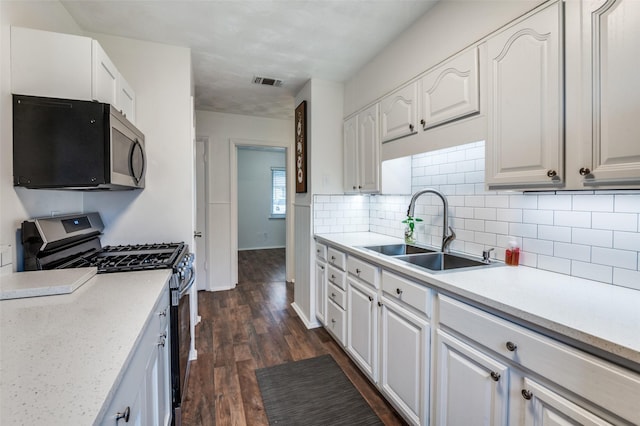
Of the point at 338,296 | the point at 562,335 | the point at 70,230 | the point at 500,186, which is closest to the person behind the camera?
the point at 562,335

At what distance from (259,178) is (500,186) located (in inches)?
244

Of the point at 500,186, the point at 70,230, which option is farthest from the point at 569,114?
the point at 70,230

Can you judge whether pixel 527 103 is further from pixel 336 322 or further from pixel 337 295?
pixel 336 322

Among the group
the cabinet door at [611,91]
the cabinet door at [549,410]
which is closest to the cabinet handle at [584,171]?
the cabinet door at [611,91]

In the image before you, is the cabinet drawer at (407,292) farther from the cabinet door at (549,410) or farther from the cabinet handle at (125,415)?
the cabinet handle at (125,415)

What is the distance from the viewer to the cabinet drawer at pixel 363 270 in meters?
1.87

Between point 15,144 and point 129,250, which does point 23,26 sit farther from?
point 129,250

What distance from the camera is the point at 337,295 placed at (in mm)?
2422

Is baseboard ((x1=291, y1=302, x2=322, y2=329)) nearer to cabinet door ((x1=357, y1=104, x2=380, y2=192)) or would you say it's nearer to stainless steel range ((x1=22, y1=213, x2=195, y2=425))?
stainless steel range ((x1=22, y1=213, x2=195, y2=425))

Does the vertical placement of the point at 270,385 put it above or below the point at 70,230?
below

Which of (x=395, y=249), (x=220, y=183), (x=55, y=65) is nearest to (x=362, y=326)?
(x=395, y=249)

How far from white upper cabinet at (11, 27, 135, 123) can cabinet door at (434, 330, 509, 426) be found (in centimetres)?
209

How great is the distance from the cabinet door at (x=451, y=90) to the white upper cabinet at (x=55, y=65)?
5.95ft

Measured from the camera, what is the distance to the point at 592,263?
127 centimetres
